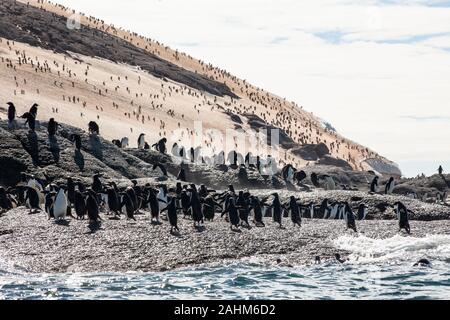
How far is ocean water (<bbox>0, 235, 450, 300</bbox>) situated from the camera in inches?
701

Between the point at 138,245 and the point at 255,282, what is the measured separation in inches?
174

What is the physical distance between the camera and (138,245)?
22.8 m

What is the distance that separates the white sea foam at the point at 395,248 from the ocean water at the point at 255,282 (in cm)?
12

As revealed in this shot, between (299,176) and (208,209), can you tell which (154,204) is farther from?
(299,176)

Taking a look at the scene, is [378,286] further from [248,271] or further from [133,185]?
[133,185]

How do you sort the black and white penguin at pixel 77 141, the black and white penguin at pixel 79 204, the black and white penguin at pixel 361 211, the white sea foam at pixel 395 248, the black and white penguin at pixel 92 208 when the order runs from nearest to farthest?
1. the white sea foam at pixel 395 248
2. the black and white penguin at pixel 92 208
3. the black and white penguin at pixel 79 204
4. the black and white penguin at pixel 361 211
5. the black and white penguin at pixel 77 141

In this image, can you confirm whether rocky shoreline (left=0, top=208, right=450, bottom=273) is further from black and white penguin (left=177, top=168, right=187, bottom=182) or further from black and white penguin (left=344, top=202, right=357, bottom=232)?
black and white penguin (left=177, top=168, right=187, bottom=182)

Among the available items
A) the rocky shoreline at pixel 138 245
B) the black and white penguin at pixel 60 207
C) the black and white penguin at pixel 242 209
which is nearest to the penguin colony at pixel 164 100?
the black and white penguin at pixel 242 209

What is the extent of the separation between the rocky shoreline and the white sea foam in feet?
1.81

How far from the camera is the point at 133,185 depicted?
32.4 meters

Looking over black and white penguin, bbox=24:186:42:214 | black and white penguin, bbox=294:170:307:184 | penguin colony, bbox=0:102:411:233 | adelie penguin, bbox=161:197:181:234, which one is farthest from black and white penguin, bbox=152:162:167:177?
adelie penguin, bbox=161:197:181:234

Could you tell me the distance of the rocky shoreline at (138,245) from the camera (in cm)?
2150

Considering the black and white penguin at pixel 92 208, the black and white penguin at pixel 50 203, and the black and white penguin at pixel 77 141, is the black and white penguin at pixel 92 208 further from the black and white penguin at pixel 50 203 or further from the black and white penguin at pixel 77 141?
the black and white penguin at pixel 77 141
